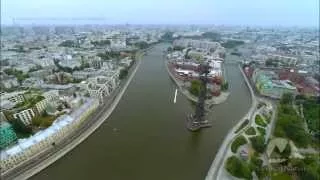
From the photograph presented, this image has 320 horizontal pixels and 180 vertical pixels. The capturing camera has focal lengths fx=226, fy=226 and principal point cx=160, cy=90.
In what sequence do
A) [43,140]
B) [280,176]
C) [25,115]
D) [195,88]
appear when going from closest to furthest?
[280,176] → [43,140] → [25,115] → [195,88]

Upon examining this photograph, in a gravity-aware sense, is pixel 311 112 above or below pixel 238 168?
above

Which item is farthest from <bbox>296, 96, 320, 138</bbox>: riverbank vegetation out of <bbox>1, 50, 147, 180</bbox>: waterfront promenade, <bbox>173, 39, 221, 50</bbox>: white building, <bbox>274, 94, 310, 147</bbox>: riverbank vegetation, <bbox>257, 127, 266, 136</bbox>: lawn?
<bbox>173, 39, 221, 50</bbox>: white building

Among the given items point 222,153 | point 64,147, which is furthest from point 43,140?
point 222,153

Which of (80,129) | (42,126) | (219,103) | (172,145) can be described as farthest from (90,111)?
(219,103)

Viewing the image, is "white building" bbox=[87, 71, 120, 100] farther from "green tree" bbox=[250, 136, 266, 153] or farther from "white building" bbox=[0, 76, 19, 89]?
"green tree" bbox=[250, 136, 266, 153]

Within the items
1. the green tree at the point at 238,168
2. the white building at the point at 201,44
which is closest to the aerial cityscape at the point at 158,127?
the green tree at the point at 238,168

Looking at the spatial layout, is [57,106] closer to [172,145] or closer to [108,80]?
[108,80]

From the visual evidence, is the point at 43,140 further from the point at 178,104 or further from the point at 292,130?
the point at 292,130
